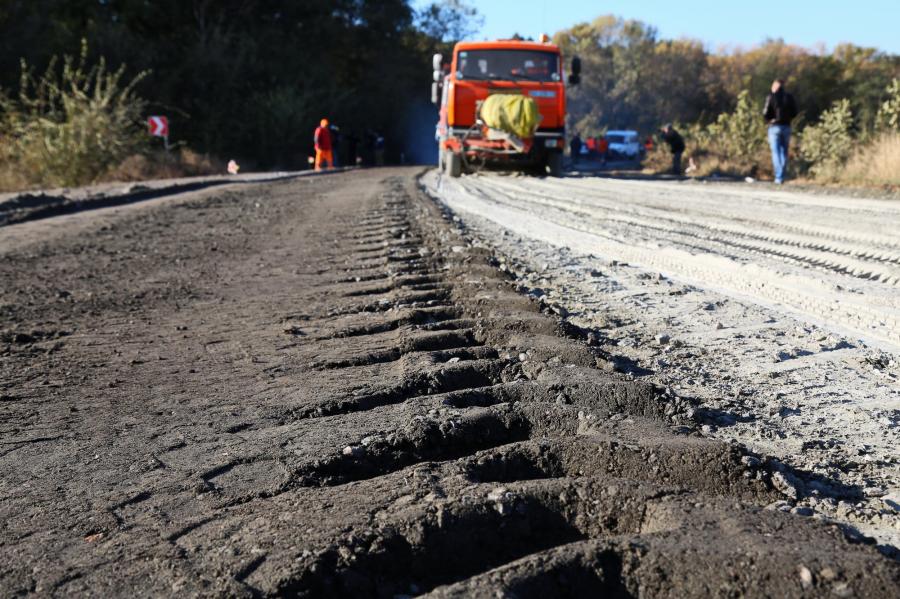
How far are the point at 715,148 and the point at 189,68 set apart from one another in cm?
1992

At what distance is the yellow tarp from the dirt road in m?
14.1

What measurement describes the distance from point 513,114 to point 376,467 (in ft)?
54.1

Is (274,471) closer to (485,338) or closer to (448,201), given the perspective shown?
(485,338)

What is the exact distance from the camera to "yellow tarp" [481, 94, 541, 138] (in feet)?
59.3

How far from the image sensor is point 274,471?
2104 millimetres

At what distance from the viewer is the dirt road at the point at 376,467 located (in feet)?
5.04

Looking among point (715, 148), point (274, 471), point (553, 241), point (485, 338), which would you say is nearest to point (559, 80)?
point (715, 148)

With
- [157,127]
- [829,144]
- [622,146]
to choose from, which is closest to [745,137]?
[829,144]

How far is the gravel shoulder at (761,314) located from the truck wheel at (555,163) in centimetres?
1146

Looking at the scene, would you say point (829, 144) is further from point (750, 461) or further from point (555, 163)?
point (750, 461)

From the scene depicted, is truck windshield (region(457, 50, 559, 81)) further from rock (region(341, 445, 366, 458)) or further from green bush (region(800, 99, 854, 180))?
rock (region(341, 445, 366, 458))

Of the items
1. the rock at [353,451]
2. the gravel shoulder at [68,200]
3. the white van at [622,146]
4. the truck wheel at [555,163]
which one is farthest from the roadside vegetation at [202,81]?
the rock at [353,451]

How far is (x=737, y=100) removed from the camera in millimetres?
41562

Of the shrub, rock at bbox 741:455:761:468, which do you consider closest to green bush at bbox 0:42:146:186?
the shrub
